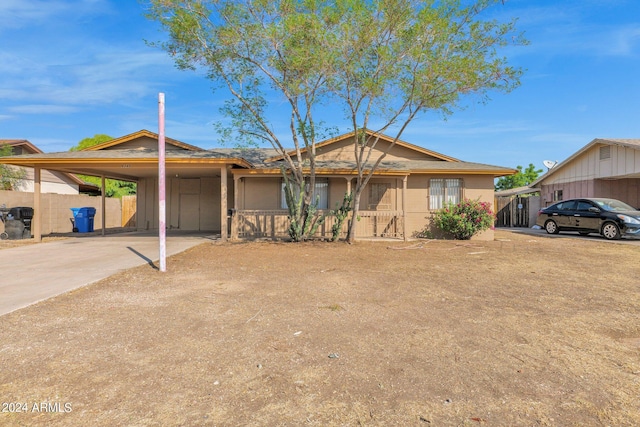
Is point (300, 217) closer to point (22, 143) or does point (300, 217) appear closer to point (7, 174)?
point (7, 174)

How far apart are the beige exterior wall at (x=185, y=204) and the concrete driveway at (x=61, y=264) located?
4.93m

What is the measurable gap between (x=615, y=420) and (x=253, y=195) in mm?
12640

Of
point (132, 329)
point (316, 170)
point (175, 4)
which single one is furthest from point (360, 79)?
point (132, 329)

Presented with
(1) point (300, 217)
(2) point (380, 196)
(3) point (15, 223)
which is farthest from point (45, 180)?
(2) point (380, 196)

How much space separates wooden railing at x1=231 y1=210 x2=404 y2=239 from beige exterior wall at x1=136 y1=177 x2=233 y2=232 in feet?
14.4

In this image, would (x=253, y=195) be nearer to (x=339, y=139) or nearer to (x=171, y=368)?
(x=339, y=139)

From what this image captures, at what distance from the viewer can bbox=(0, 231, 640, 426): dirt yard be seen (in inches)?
96.3

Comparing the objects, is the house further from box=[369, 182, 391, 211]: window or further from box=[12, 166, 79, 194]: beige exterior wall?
box=[12, 166, 79, 194]: beige exterior wall

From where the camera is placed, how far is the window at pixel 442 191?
14090mm

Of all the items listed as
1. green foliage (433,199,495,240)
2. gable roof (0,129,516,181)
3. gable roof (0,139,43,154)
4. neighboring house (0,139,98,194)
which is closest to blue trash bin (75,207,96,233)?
gable roof (0,129,516,181)

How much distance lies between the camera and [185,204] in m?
17.1

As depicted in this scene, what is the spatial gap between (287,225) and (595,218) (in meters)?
11.7

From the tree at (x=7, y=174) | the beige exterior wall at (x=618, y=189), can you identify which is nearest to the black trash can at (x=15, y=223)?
the tree at (x=7, y=174)

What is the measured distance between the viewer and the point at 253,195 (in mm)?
14031
